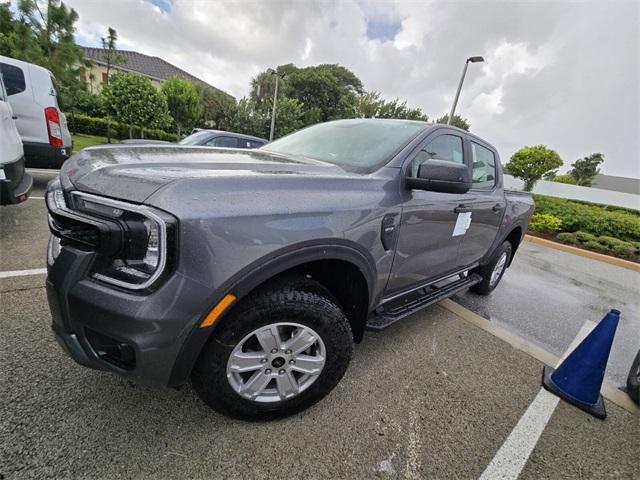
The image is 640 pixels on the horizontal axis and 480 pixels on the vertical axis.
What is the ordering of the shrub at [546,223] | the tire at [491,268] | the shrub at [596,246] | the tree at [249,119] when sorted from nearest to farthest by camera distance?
the tire at [491,268] → the shrub at [596,246] → the shrub at [546,223] → the tree at [249,119]

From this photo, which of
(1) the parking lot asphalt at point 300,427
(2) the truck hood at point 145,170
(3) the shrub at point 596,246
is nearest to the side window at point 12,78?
(1) the parking lot asphalt at point 300,427

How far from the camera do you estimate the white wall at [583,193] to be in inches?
787

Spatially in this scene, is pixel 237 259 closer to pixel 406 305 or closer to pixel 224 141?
pixel 406 305

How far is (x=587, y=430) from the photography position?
76.4 inches

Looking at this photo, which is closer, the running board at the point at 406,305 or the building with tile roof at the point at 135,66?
the running board at the point at 406,305

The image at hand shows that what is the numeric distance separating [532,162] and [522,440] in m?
21.1

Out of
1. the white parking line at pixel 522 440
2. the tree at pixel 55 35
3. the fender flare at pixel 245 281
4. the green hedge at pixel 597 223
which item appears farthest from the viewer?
the tree at pixel 55 35

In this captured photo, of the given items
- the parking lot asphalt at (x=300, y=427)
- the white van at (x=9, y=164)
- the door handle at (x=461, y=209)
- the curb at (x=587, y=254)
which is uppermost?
the door handle at (x=461, y=209)

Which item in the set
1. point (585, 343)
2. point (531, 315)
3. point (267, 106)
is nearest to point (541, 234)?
point (531, 315)

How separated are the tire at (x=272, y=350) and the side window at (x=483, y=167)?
6.76 feet

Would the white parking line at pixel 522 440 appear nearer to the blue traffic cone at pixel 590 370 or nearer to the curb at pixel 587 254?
the blue traffic cone at pixel 590 370

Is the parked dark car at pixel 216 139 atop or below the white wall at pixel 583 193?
below

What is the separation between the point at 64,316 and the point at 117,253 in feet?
1.28

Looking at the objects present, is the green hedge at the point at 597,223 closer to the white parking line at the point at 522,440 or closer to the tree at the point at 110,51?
the white parking line at the point at 522,440
